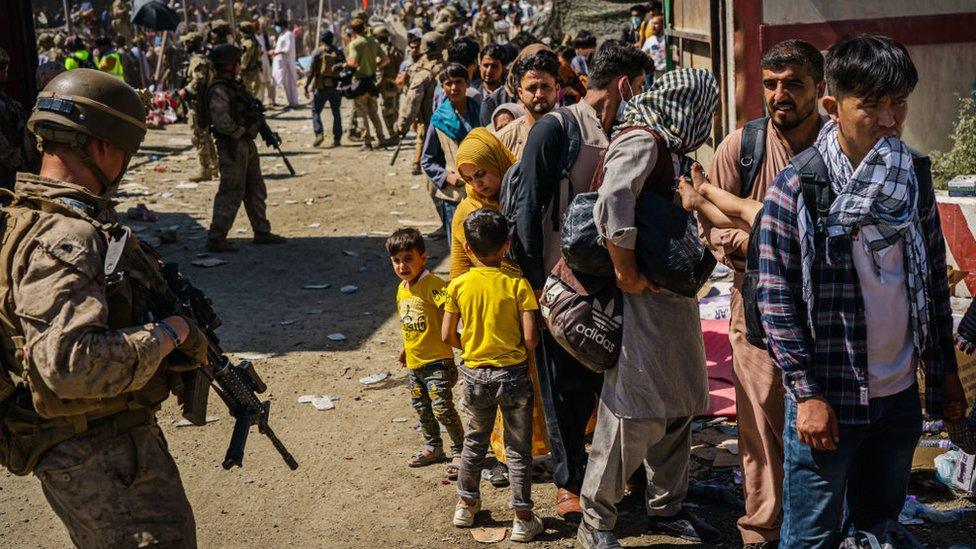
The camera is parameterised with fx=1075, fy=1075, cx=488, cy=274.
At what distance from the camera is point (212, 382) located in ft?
11.7

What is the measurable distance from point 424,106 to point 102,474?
862 centimetres

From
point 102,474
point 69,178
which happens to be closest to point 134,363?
point 102,474

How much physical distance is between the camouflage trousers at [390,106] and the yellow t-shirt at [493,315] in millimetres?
12663

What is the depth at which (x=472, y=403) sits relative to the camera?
15.0 ft

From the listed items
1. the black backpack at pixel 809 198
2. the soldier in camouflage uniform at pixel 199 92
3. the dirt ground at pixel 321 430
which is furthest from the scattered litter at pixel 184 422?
the soldier in camouflage uniform at pixel 199 92

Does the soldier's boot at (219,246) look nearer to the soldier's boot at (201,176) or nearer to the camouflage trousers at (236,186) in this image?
the camouflage trousers at (236,186)

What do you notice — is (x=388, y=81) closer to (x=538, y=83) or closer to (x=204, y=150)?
(x=204, y=150)

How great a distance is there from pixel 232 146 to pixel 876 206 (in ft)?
26.4

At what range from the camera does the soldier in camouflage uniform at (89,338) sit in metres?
2.85

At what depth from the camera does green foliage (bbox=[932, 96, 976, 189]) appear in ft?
22.9

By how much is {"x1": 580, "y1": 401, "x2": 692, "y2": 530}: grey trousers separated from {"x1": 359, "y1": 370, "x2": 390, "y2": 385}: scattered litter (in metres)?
2.75

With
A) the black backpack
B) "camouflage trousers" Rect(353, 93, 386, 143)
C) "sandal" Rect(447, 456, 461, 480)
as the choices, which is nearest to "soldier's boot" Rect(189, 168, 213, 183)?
"camouflage trousers" Rect(353, 93, 386, 143)

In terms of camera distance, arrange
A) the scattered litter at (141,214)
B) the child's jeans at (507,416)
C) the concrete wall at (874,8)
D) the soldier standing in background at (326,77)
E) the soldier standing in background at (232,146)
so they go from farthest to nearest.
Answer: the soldier standing in background at (326,77) < the scattered litter at (141,214) < the soldier standing in background at (232,146) < the concrete wall at (874,8) < the child's jeans at (507,416)

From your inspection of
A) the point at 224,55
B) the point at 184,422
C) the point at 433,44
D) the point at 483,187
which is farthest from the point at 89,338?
the point at 433,44
